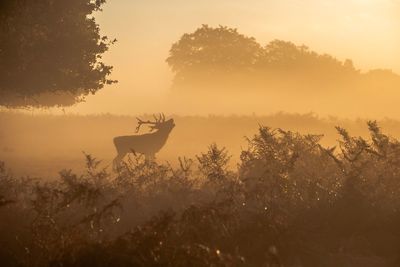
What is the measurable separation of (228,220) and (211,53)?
281 ft

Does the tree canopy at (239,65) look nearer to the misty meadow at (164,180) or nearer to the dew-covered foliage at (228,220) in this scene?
the misty meadow at (164,180)

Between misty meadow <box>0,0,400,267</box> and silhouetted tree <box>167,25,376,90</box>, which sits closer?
misty meadow <box>0,0,400,267</box>

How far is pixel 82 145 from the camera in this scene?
33.9 meters

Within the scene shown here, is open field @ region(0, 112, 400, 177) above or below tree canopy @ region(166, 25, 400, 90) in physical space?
below

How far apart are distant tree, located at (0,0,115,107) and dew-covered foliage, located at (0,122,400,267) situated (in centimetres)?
1293

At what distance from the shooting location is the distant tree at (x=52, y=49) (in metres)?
22.7

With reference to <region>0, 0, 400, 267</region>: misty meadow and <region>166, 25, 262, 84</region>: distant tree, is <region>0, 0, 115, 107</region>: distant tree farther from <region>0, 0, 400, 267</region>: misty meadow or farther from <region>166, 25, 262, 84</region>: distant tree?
<region>166, 25, 262, 84</region>: distant tree

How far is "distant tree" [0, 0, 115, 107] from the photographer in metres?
22.7

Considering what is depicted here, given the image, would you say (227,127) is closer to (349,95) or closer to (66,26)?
(66,26)

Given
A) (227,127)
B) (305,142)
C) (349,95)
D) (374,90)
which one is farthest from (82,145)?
(374,90)

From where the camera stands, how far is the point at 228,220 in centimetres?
736

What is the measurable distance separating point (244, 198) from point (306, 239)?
146cm

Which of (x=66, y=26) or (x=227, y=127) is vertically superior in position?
(x=66, y=26)

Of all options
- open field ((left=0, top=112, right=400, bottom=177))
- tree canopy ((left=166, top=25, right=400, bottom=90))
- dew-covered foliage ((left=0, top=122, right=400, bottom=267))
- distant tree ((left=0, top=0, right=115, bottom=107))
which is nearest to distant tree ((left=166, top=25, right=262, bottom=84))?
tree canopy ((left=166, top=25, right=400, bottom=90))
